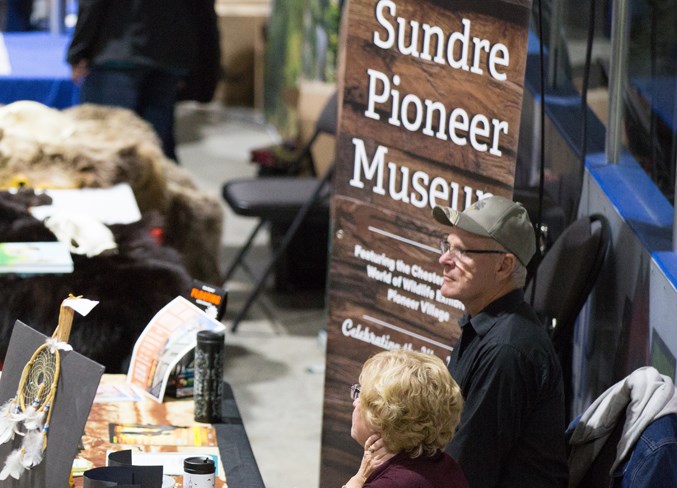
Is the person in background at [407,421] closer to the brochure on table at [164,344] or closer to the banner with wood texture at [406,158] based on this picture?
the brochure on table at [164,344]

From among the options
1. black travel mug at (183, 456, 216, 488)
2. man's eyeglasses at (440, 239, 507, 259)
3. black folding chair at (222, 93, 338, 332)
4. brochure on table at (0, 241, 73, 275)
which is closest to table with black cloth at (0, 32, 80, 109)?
black folding chair at (222, 93, 338, 332)

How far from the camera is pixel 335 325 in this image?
3939 millimetres

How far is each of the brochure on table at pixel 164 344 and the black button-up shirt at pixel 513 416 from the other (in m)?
0.82

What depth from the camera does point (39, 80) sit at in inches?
244

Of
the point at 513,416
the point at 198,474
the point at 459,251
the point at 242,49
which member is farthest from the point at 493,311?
the point at 242,49

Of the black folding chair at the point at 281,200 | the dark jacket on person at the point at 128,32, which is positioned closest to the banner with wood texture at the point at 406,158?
the black folding chair at the point at 281,200

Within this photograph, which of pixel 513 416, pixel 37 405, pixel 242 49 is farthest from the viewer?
pixel 242 49

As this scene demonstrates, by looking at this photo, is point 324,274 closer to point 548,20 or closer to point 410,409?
point 548,20

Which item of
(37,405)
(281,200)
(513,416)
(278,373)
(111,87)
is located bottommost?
(278,373)

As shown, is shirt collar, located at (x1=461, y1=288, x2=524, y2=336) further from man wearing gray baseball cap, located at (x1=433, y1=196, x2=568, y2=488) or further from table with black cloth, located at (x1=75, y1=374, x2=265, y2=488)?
table with black cloth, located at (x1=75, y1=374, x2=265, y2=488)

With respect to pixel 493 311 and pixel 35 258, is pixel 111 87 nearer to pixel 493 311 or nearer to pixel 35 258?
pixel 35 258

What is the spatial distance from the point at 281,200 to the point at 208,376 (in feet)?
9.68

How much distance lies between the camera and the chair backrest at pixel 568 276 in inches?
130

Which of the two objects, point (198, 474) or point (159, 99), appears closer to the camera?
point (198, 474)
